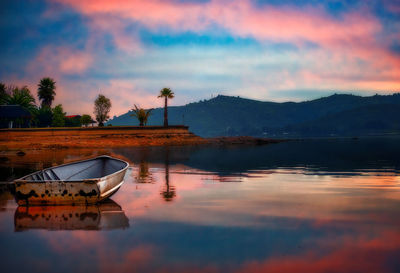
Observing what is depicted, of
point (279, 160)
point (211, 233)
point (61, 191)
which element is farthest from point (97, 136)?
point (211, 233)

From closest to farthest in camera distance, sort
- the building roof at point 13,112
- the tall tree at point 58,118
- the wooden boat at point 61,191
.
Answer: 1. the wooden boat at point 61,191
2. the building roof at point 13,112
3. the tall tree at point 58,118

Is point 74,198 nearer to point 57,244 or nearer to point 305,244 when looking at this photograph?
point 57,244

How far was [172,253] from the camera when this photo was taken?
33.2 feet

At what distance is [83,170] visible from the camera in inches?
841

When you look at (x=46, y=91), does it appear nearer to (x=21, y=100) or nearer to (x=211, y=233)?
(x=21, y=100)

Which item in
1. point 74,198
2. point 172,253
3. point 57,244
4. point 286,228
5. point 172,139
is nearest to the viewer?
point 172,253

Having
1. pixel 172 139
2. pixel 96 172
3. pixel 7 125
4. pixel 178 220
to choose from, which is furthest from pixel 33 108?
pixel 178 220

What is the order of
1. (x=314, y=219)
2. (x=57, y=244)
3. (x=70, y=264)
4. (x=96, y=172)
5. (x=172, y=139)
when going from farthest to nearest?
(x=172, y=139) < (x=96, y=172) < (x=314, y=219) < (x=57, y=244) < (x=70, y=264)

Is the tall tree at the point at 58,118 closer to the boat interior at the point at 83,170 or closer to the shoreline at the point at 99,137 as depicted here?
the shoreline at the point at 99,137

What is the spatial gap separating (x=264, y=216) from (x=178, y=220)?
3154 mm

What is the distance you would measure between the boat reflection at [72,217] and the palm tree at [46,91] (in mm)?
129458

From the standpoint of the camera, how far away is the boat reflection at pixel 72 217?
518 inches

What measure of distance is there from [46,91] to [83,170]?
125131mm

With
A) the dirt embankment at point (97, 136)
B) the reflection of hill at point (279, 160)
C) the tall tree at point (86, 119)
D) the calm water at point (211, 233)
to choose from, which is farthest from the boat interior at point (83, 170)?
the tall tree at point (86, 119)
